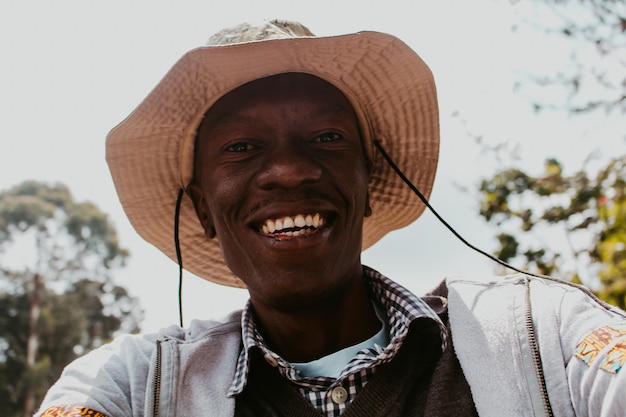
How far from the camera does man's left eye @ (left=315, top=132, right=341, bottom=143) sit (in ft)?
7.61

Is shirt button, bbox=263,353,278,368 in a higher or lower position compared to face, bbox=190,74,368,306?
lower

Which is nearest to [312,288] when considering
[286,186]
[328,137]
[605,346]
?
[286,186]

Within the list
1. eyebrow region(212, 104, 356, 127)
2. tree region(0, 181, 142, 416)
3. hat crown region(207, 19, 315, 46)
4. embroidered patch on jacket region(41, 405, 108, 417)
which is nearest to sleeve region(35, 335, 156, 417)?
embroidered patch on jacket region(41, 405, 108, 417)

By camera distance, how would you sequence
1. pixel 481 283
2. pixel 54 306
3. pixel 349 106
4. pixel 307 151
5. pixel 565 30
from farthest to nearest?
1. pixel 54 306
2. pixel 565 30
3. pixel 349 106
4. pixel 307 151
5. pixel 481 283

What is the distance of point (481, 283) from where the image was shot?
207cm

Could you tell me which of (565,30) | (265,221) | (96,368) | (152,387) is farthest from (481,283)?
(565,30)

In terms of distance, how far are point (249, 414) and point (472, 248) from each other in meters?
0.97

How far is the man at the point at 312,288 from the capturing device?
1.74 m

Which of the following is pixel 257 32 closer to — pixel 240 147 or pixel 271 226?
pixel 240 147

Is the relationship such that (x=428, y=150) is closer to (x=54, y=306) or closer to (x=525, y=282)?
(x=525, y=282)

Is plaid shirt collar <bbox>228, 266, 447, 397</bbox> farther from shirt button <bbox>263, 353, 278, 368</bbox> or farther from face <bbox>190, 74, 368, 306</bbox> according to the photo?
face <bbox>190, 74, 368, 306</bbox>

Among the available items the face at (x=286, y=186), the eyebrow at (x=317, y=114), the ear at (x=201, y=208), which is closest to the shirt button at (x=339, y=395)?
the face at (x=286, y=186)

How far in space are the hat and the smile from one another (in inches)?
21.9

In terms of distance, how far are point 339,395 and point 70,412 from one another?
79 cm
